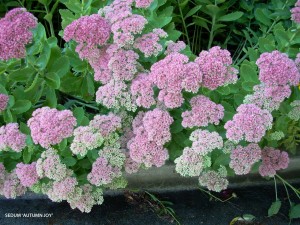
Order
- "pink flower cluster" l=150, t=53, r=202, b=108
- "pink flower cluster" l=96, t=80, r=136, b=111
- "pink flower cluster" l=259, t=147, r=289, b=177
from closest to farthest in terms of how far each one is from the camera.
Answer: "pink flower cluster" l=150, t=53, r=202, b=108 → "pink flower cluster" l=96, t=80, r=136, b=111 → "pink flower cluster" l=259, t=147, r=289, b=177

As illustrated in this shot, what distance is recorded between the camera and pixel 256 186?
2.15 m

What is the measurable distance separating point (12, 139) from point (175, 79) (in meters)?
0.58

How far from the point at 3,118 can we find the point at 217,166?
833 mm

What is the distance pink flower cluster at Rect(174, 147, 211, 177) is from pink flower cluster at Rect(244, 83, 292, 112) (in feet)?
0.85

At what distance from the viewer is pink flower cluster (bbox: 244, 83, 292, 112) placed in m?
1.46

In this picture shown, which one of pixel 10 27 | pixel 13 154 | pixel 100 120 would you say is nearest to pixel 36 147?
pixel 13 154

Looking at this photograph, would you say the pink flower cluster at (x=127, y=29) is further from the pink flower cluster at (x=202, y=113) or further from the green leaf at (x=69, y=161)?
the green leaf at (x=69, y=161)

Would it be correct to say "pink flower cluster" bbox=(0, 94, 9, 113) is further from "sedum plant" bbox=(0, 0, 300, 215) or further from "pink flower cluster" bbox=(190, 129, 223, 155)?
"pink flower cluster" bbox=(190, 129, 223, 155)

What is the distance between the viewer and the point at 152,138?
1.43 meters

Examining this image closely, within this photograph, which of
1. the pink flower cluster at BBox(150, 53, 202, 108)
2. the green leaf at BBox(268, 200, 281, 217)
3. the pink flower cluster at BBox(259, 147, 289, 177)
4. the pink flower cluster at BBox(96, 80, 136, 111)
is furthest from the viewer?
the green leaf at BBox(268, 200, 281, 217)

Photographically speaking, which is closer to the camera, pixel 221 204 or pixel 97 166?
pixel 97 166

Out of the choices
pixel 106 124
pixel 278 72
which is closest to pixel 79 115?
pixel 106 124

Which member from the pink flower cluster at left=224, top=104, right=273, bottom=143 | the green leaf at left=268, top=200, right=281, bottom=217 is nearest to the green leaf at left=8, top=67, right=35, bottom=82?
the pink flower cluster at left=224, top=104, right=273, bottom=143

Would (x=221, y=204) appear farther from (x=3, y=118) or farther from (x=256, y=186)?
(x=3, y=118)
